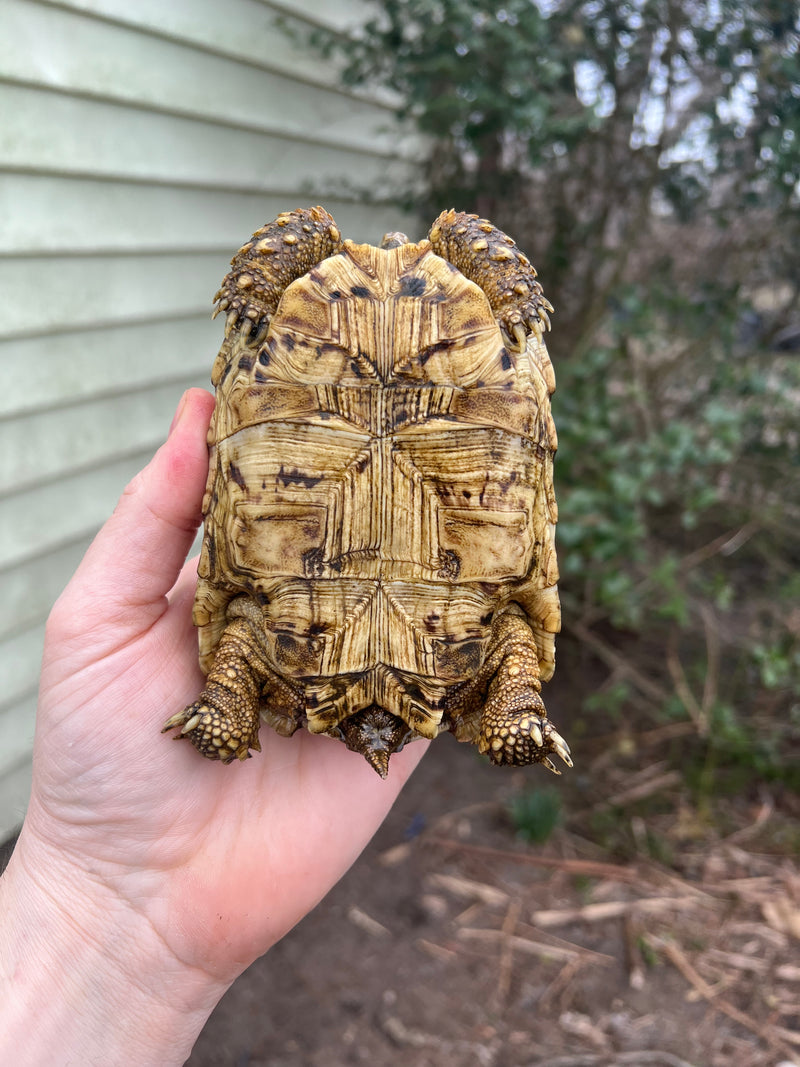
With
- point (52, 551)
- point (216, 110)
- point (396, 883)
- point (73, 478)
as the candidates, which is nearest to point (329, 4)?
point (216, 110)

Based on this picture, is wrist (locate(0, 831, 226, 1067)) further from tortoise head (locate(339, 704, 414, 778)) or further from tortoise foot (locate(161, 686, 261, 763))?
tortoise head (locate(339, 704, 414, 778))

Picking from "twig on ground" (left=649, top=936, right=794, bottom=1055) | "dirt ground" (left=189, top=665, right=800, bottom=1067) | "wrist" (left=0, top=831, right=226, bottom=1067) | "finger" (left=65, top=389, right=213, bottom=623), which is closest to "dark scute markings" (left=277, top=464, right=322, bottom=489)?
"finger" (left=65, top=389, right=213, bottom=623)

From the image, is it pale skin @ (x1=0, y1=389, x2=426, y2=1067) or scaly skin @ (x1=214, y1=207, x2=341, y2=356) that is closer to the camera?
pale skin @ (x1=0, y1=389, x2=426, y2=1067)

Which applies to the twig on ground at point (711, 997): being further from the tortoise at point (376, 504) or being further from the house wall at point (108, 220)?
the house wall at point (108, 220)

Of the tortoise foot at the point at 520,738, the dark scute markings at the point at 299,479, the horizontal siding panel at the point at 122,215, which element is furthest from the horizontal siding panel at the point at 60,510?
the tortoise foot at the point at 520,738

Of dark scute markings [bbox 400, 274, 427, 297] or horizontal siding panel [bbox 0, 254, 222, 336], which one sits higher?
dark scute markings [bbox 400, 274, 427, 297]

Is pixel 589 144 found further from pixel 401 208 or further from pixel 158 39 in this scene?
pixel 158 39
